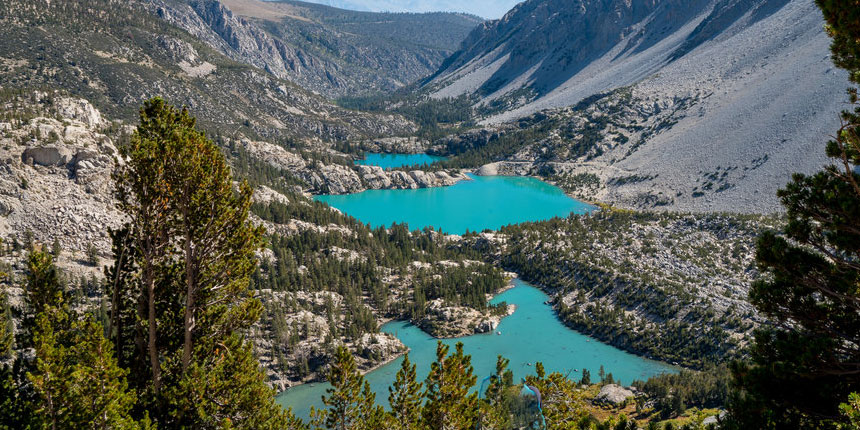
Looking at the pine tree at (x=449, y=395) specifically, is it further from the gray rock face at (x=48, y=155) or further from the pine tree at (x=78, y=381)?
the gray rock face at (x=48, y=155)

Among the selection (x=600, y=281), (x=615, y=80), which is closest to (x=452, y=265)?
(x=600, y=281)

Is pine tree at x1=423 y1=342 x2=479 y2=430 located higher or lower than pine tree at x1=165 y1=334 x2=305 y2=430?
lower

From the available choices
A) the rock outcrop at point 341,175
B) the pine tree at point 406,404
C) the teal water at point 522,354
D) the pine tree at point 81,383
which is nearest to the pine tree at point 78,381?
the pine tree at point 81,383

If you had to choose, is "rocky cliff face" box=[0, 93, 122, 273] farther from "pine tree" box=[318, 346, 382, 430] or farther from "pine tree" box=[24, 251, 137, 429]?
"pine tree" box=[24, 251, 137, 429]

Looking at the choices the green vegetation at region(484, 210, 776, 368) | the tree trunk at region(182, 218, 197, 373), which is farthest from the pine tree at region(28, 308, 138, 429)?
the green vegetation at region(484, 210, 776, 368)

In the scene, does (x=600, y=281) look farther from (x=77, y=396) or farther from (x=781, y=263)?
(x=77, y=396)

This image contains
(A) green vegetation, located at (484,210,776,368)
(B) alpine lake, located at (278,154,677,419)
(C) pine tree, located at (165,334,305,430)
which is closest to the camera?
(C) pine tree, located at (165,334,305,430)
